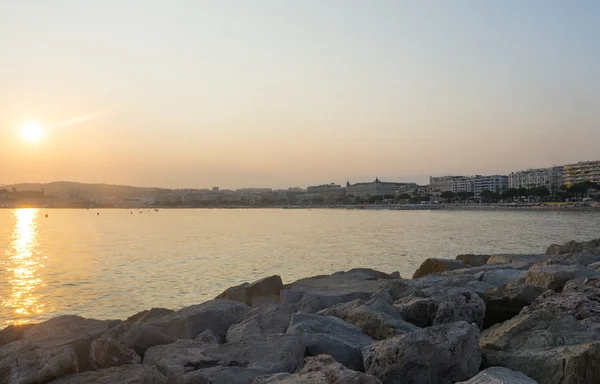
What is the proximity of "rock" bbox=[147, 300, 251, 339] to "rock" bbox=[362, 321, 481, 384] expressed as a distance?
228cm

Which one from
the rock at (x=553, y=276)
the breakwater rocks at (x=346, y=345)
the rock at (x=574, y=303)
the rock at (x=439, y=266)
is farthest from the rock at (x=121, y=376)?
the rock at (x=439, y=266)

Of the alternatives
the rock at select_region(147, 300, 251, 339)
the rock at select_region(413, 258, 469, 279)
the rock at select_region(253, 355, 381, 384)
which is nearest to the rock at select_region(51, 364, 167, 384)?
the rock at select_region(253, 355, 381, 384)

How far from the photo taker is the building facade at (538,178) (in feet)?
428

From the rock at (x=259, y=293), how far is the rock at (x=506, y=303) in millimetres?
3151

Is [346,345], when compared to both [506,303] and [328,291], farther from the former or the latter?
[328,291]

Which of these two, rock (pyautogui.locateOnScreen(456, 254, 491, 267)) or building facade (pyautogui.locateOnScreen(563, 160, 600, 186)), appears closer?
rock (pyautogui.locateOnScreen(456, 254, 491, 267))

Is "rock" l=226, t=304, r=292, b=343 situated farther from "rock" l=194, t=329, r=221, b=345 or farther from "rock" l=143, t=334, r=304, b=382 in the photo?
"rock" l=143, t=334, r=304, b=382

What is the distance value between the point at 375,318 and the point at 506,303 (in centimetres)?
150

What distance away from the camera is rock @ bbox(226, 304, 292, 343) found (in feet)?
16.3

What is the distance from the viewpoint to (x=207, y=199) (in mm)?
189750

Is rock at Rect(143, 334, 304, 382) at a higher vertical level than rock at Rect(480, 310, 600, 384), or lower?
lower

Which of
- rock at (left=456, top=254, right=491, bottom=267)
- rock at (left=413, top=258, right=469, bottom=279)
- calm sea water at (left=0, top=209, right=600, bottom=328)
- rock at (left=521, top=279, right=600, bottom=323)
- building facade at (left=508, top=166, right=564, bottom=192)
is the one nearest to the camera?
rock at (left=521, top=279, right=600, bottom=323)

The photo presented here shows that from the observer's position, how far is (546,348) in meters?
3.78

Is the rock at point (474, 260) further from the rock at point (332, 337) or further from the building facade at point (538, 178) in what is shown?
the building facade at point (538, 178)
